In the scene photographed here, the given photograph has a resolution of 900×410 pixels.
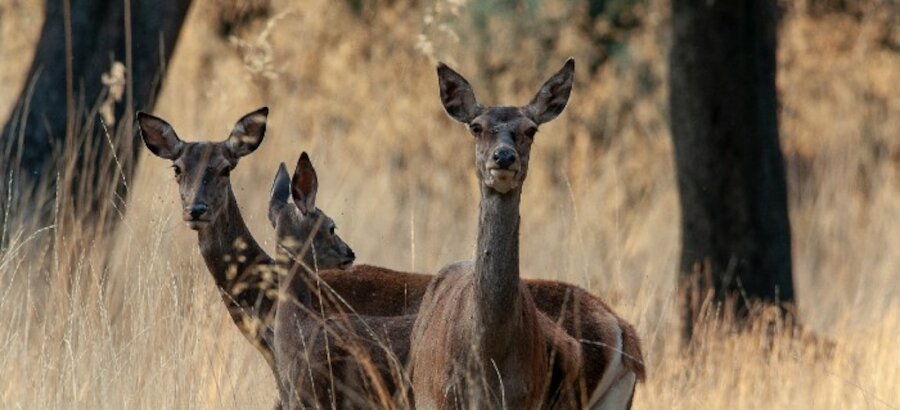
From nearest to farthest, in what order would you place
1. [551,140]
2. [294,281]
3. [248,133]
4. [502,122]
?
1. [502,122]
2. [294,281]
3. [248,133]
4. [551,140]

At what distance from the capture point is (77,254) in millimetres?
9773

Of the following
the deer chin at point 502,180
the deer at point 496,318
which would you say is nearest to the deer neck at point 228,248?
the deer at point 496,318

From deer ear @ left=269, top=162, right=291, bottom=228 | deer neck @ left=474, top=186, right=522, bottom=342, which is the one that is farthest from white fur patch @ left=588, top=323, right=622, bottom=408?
deer ear @ left=269, top=162, right=291, bottom=228

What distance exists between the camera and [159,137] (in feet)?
27.5

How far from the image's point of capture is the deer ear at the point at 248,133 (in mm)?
8367

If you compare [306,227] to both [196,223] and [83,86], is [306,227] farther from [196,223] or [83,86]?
[83,86]

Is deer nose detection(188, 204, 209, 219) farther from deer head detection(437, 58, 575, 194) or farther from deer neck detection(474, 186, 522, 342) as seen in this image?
deer neck detection(474, 186, 522, 342)

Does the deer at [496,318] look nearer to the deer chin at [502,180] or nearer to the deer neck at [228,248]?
the deer chin at [502,180]

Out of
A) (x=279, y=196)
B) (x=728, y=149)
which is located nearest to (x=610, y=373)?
(x=279, y=196)

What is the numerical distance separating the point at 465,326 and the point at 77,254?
3458 millimetres

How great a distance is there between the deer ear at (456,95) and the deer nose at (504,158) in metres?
0.65

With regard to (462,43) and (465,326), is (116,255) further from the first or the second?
(462,43)

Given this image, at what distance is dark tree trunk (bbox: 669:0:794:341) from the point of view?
11617 mm

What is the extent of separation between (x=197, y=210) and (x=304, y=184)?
486 millimetres
